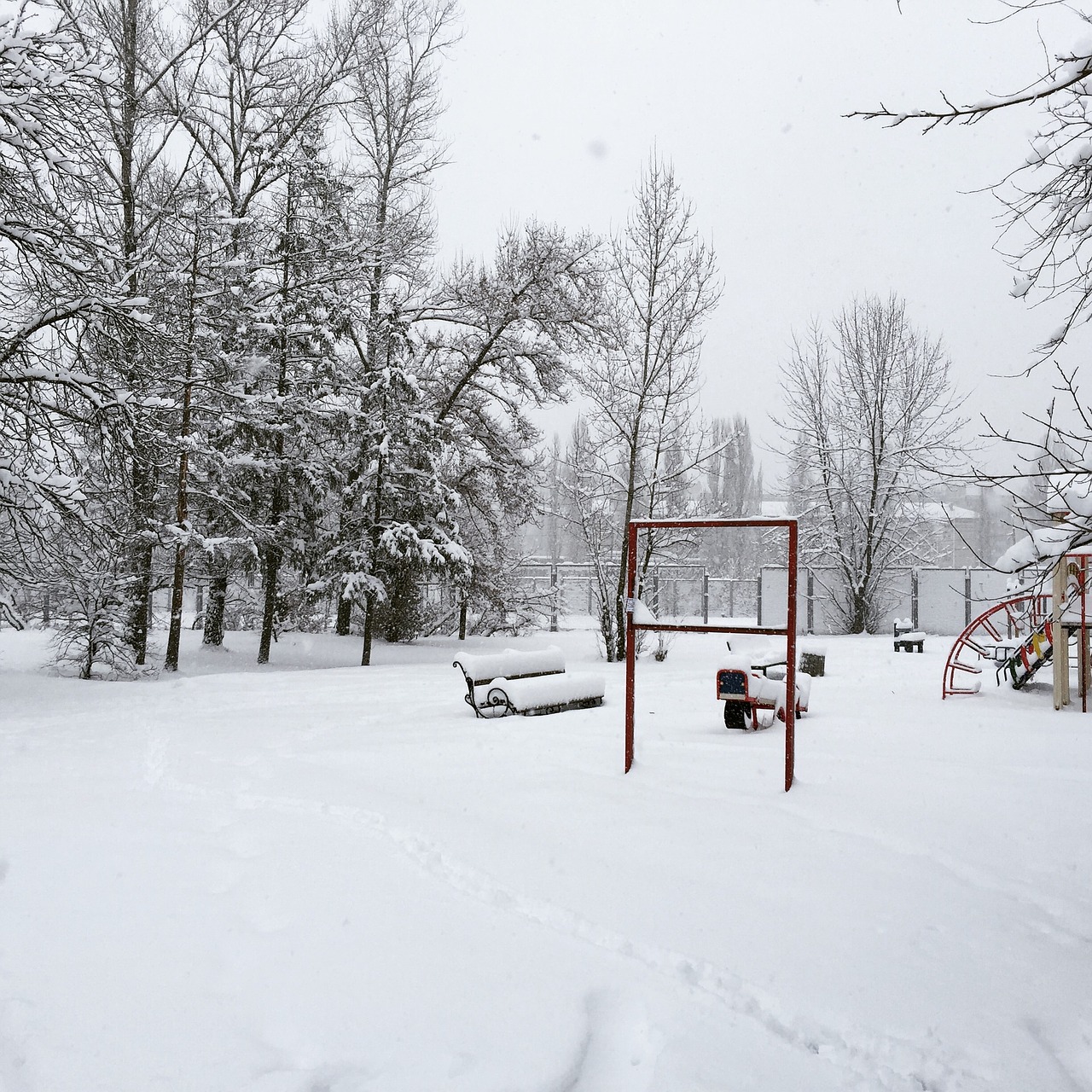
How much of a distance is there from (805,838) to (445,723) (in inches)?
179

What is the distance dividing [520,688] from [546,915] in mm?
5204

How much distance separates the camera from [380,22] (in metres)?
17.4

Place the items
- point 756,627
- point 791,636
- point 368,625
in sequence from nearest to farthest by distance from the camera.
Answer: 1. point 791,636
2. point 756,627
3. point 368,625

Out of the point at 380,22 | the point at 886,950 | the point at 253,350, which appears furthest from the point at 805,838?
the point at 380,22

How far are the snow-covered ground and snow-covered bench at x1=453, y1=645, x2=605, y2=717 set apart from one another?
5.55 feet

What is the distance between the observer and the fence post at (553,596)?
19.5 meters

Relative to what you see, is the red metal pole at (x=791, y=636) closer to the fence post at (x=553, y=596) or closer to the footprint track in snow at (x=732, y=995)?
the footprint track in snow at (x=732, y=995)

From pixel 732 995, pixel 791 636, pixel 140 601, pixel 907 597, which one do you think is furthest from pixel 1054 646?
pixel 907 597

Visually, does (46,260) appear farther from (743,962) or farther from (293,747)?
(743,962)

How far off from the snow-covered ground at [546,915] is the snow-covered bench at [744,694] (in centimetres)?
58

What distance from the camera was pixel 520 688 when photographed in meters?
8.75

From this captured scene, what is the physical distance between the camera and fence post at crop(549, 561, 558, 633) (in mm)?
19502

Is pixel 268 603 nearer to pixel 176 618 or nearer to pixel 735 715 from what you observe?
pixel 176 618

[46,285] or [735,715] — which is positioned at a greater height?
[46,285]
